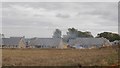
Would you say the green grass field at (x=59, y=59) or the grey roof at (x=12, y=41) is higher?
the grey roof at (x=12, y=41)

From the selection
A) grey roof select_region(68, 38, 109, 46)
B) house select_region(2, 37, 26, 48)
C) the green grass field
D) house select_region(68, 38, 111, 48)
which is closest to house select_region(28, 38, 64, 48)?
house select_region(2, 37, 26, 48)

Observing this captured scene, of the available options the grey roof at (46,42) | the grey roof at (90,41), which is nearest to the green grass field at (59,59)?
the grey roof at (46,42)

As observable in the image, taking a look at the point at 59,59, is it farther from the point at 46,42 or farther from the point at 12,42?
the point at 46,42

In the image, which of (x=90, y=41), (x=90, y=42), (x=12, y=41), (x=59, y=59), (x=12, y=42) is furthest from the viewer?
(x=90, y=41)

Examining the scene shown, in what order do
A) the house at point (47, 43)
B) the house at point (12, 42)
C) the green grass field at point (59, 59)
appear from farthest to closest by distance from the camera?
the house at point (47, 43) < the house at point (12, 42) < the green grass field at point (59, 59)

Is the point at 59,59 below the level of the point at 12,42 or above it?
below

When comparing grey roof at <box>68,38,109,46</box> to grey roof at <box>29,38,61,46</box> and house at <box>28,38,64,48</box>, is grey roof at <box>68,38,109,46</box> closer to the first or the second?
house at <box>28,38,64,48</box>

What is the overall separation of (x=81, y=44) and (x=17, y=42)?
2556cm

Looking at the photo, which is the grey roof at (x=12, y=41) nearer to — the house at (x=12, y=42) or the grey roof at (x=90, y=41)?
the house at (x=12, y=42)

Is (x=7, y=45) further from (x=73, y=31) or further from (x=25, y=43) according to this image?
(x=73, y=31)

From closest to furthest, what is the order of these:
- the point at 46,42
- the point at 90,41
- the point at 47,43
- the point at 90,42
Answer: the point at 47,43 → the point at 46,42 → the point at 90,42 → the point at 90,41

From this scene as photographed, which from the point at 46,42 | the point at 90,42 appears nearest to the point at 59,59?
the point at 46,42

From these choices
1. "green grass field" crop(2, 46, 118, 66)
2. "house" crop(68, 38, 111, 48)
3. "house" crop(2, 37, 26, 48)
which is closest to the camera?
"green grass field" crop(2, 46, 118, 66)

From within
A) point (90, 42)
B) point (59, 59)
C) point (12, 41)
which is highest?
point (12, 41)
